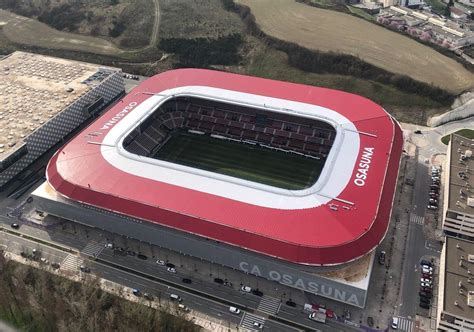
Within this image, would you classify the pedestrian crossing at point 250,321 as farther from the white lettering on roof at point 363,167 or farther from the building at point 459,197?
the building at point 459,197

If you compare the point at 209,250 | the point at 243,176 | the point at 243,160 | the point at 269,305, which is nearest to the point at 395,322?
the point at 269,305

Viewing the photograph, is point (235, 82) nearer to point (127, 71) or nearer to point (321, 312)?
point (127, 71)

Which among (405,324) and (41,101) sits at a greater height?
(41,101)

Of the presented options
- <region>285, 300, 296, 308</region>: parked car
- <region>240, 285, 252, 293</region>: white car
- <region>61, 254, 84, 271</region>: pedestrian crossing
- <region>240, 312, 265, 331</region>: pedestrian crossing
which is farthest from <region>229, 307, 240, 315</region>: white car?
<region>61, 254, 84, 271</region>: pedestrian crossing

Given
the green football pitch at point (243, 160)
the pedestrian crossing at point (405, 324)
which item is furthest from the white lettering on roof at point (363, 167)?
the pedestrian crossing at point (405, 324)

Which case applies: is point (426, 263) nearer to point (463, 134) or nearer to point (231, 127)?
point (463, 134)

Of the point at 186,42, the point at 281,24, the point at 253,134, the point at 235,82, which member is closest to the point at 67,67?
the point at 186,42

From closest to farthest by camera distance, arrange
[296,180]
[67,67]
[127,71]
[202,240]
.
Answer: [202,240], [296,180], [67,67], [127,71]
